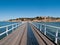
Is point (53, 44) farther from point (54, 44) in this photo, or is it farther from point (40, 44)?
point (40, 44)

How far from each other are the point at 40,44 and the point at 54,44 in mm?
973

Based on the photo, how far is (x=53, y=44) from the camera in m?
9.29

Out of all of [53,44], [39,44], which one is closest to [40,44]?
[39,44]

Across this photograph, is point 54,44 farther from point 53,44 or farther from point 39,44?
point 39,44

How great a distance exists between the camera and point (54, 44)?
930 centimetres

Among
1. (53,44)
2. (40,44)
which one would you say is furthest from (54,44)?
(40,44)

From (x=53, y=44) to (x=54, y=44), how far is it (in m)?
0.07

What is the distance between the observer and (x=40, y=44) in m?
9.23

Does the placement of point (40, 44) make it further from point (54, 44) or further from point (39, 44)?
point (54, 44)

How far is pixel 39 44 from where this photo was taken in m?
9.23

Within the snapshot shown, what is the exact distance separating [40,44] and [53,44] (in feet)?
2.96

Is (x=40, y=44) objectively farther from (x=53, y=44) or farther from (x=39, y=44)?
(x=53, y=44)
